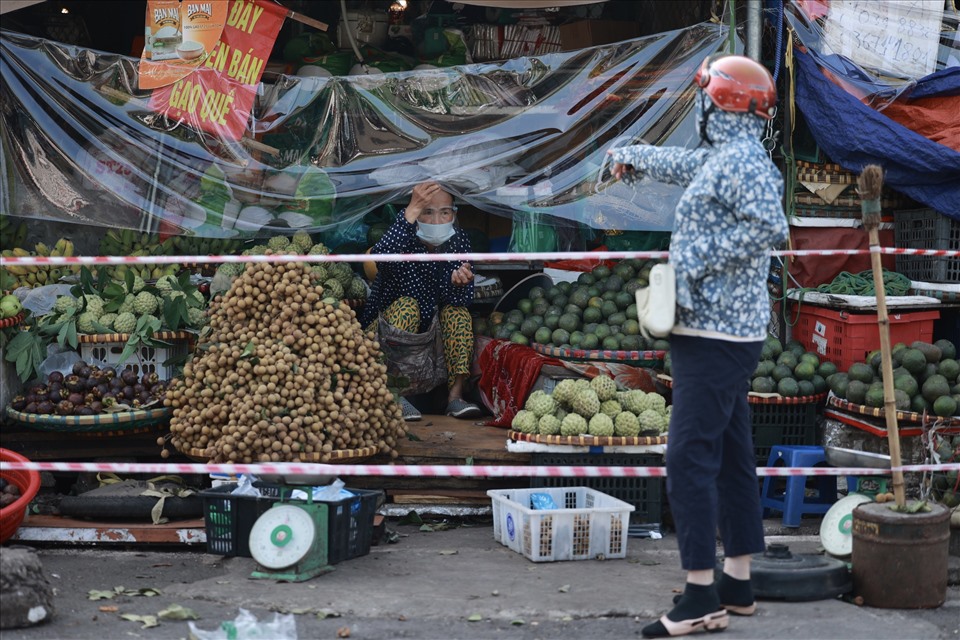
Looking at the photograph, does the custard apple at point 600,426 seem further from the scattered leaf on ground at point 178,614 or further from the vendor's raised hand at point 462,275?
the scattered leaf on ground at point 178,614

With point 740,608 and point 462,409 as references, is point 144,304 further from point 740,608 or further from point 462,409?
point 740,608

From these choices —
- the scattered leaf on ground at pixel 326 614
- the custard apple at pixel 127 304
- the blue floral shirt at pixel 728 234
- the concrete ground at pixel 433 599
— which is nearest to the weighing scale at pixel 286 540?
the concrete ground at pixel 433 599

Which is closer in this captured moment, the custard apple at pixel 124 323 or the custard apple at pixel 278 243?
the custard apple at pixel 124 323

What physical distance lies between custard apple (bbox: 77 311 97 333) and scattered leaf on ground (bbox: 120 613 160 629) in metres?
2.62

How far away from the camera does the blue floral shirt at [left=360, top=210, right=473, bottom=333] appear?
7582mm

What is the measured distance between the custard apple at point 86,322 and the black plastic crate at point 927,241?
16.5 ft

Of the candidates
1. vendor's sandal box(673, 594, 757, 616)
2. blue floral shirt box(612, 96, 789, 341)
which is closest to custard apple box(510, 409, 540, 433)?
vendor's sandal box(673, 594, 757, 616)

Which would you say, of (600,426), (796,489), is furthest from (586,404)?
(796,489)

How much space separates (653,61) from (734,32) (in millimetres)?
503

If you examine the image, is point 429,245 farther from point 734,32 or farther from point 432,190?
point 734,32

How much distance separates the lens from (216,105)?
6.95 meters

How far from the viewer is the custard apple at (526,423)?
631cm

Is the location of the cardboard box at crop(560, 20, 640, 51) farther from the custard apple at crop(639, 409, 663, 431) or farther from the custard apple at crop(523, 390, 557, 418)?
the custard apple at crop(639, 409, 663, 431)

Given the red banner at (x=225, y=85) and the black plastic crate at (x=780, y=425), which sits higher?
the red banner at (x=225, y=85)
